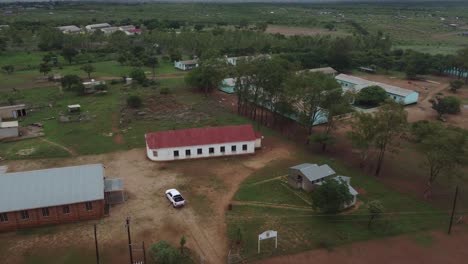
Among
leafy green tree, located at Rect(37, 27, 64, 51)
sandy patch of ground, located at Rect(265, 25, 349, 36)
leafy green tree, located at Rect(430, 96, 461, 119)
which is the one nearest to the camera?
leafy green tree, located at Rect(430, 96, 461, 119)

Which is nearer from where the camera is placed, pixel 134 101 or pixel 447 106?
pixel 447 106

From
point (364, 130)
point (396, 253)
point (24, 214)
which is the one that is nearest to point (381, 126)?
point (364, 130)

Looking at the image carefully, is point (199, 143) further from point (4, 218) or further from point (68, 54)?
point (68, 54)

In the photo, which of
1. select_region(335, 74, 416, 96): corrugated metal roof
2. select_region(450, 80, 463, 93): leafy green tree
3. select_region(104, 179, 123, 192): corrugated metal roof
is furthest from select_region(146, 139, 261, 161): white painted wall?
select_region(450, 80, 463, 93): leafy green tree

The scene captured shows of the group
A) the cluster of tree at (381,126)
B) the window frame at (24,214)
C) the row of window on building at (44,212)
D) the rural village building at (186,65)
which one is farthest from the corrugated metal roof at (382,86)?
the window frame at (24,214)

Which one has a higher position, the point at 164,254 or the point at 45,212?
the point at 164,254

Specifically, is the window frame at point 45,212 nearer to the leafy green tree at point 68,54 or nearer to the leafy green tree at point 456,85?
Result: the leafy green tree at point 68,54

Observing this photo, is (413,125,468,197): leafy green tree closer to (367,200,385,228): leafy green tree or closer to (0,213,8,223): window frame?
(367,200,385,228): leafy green tree
